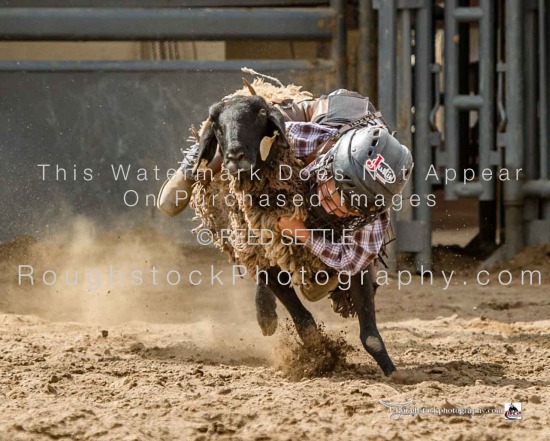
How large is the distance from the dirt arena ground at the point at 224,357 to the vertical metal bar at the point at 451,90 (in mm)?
761

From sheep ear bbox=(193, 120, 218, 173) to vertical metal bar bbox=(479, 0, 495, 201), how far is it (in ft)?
10.6

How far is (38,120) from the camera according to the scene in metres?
7.43

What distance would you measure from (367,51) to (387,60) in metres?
0.29

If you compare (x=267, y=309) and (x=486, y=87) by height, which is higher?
(x=486, y=87)

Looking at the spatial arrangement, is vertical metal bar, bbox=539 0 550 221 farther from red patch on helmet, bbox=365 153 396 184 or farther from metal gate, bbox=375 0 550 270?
red patch on helmet, bbox=365 153 396 184

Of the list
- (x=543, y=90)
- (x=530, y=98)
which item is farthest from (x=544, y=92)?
(x=530, y=98)

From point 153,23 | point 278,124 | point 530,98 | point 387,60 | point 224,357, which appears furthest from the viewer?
point 530,98

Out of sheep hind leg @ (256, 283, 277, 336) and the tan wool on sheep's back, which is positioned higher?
the tan wool on sheep's back

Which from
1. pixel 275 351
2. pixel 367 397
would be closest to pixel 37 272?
pixel 275 351

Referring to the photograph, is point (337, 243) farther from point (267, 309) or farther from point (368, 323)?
point (267, 309)

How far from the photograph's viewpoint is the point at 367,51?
7.39 metres

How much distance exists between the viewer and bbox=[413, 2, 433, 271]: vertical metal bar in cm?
720

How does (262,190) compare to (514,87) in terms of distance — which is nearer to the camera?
(262,190)

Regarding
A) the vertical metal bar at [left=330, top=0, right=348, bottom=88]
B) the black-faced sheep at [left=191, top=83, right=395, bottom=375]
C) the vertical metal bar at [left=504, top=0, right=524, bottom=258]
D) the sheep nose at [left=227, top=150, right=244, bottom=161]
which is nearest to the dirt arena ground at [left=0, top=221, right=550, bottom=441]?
the black-faced sheep at [left=191, top=83, right=395, bottom=375]
